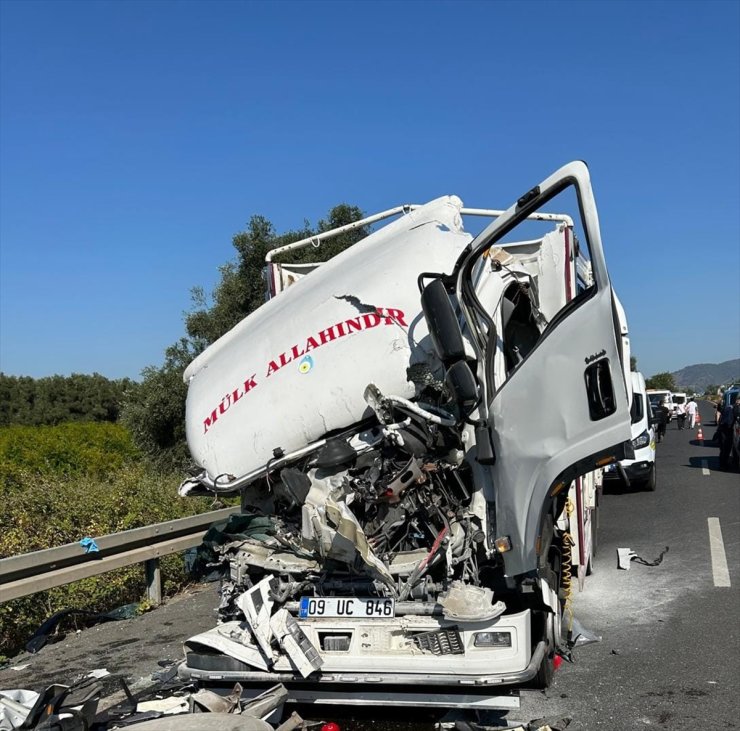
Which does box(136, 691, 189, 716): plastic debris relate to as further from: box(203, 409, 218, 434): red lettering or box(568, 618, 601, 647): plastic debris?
box(568, 618, 601, 647): plastic debris

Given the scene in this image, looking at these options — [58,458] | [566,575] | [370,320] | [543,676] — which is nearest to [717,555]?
[566,575]

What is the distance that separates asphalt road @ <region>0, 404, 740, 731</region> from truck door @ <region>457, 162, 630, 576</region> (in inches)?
56.1

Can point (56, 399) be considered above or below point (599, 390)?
above

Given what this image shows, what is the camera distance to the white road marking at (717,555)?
28.3ft

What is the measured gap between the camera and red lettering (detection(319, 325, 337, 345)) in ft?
16.9

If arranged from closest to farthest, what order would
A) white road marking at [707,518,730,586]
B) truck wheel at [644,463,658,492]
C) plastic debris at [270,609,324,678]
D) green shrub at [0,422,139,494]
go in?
plastic debris at [270,609,324,678], white road marking at [707,518,730,586], green shrub at [0,422,139,494], truck wheel at [644,463,658,492]

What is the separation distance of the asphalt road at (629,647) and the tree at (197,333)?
27.4 feet

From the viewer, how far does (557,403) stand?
14.4 ft

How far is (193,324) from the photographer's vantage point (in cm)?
1742

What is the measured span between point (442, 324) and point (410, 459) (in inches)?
31.7

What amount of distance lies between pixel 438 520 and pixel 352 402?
2.86ft

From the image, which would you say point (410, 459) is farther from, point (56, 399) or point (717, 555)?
point (56, 399)

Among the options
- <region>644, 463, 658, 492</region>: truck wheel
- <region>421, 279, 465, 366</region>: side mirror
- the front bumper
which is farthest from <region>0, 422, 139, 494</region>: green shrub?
<region>644, 463, 658, 492</region>: truck wheel

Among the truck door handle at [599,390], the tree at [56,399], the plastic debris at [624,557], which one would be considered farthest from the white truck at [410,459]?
the tree at [56,399]
